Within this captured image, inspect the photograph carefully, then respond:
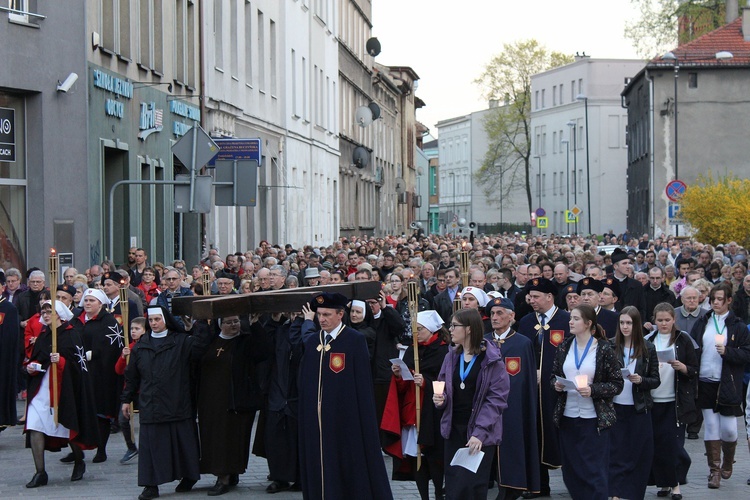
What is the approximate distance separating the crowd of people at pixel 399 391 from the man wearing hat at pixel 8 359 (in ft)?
0.06

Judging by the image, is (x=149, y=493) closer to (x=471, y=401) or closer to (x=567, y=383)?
A: (x=471, y=401)

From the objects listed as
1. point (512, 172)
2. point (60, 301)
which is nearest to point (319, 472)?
point (60, 301)

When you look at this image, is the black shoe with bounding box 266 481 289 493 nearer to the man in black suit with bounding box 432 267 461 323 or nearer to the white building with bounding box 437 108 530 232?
the man in black suit with bounding box 432 267 461 323

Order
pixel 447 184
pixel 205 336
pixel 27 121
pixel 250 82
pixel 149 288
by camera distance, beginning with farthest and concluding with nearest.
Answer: pixel 447 184
pixel 250 82
pixel 27 121
pixel 149 288
pixel 205 336

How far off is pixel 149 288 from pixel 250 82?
735 inches

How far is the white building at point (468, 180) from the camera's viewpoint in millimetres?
110312

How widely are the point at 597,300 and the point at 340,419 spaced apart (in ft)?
11.2

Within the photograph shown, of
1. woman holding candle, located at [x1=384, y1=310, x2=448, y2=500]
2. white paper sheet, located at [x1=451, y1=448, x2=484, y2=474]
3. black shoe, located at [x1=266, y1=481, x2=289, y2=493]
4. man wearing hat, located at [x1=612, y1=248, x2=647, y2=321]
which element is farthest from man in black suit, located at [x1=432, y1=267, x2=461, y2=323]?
white paper sheet, located at [x1=451, y1=448, x2=484, y2=474]

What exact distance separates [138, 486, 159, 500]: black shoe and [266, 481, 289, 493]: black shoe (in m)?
0.99

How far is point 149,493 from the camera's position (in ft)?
36.6

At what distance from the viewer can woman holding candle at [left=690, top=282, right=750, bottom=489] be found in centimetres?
1198

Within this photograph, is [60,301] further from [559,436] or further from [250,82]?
[250,82]

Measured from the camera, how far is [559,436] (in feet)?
33.6

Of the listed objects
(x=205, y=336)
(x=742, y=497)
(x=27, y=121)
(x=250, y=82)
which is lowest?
(x=742, y=497)
